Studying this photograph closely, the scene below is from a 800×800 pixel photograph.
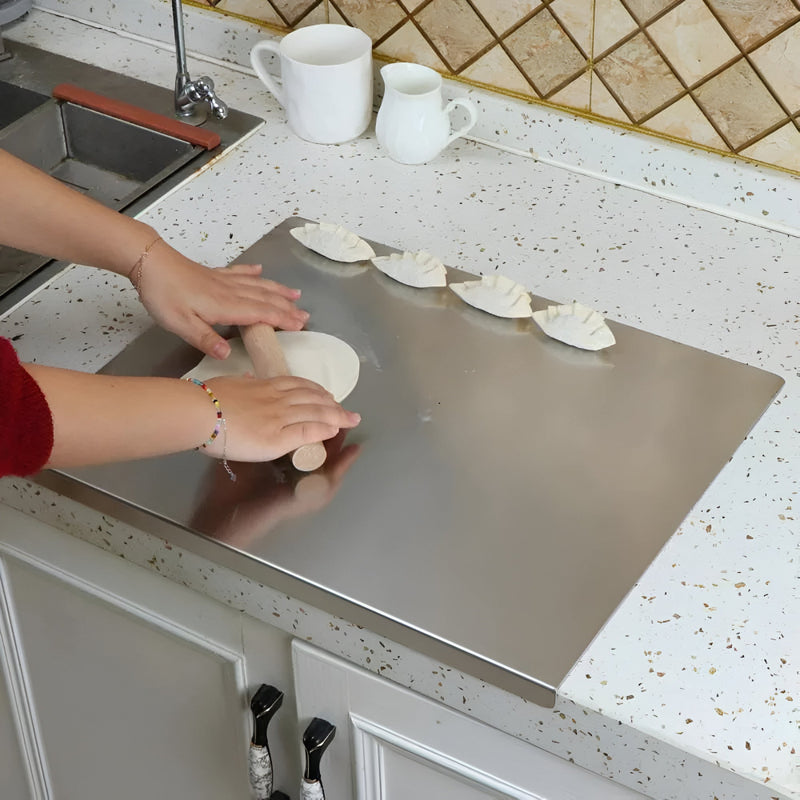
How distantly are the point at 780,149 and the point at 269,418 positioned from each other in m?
0.63

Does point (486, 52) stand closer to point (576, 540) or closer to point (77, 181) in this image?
point (77, 181)

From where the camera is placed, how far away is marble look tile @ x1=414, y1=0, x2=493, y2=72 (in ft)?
4.18

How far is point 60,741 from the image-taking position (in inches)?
48.1

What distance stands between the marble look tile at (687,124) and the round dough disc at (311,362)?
458mm

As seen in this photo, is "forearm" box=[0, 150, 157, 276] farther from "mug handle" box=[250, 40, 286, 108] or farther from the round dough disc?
"mug handle" box=[250, 40, 286, 108]

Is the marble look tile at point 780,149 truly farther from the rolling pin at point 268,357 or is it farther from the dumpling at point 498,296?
the rolling pin at point 268,357

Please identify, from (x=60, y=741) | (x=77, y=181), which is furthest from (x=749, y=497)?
(x=77, y=181)

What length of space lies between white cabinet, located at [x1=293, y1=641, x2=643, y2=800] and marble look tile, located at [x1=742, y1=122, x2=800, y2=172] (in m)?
0.68

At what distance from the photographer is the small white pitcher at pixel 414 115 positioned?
1.24 metres

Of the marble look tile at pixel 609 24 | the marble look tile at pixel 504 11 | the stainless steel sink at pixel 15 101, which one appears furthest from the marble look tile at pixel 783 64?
the stainless steel sink at pixel 15 101

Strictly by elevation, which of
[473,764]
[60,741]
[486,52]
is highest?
[486,52]

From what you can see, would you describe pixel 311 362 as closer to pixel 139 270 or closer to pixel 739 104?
pixel 139 270

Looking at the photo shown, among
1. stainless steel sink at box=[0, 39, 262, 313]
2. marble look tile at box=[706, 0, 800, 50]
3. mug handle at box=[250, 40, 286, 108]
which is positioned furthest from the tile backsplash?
stainless steel sink at box=[0, 39, 262, 313]

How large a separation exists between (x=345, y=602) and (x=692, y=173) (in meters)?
0.66
